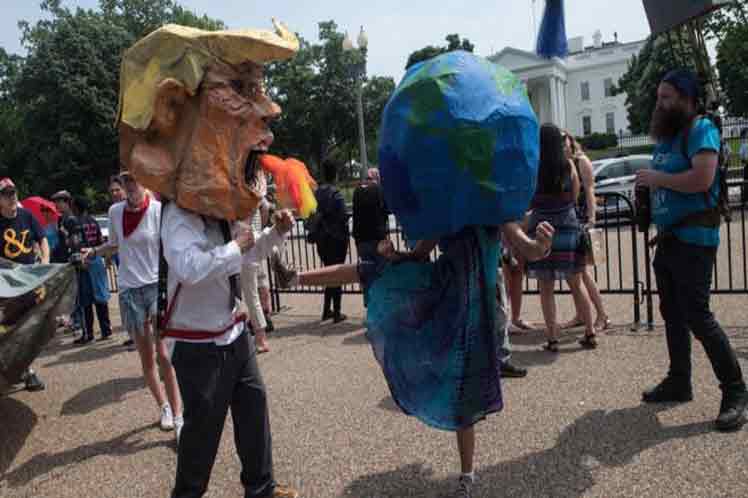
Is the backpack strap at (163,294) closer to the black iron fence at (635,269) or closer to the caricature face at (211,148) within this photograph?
the caricature face at (211,148)

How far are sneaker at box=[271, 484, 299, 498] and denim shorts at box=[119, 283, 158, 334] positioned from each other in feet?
5.63

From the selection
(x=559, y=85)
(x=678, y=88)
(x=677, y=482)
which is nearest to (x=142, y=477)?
(x=677, y=482)

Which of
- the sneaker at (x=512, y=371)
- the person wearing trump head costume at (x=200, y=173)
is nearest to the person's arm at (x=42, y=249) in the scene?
the person wearing trump head costume at (x=200, y=173)

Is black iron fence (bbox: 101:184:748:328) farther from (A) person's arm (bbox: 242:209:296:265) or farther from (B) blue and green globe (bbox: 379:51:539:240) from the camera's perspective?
(B) blue and green globe (bbox: 379:51:539:240)

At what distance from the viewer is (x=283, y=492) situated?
304 centimetres

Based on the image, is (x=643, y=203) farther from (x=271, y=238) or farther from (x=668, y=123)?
(x=271, y=238)

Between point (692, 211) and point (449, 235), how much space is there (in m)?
1.65

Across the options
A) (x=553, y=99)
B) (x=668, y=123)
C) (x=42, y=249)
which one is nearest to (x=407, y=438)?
(x=668, y=123)

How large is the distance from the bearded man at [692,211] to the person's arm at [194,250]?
2421 millimetres

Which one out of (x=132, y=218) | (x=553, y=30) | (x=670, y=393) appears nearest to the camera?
(x=670, y=393)

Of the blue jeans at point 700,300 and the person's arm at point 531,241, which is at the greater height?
the person's arm at point 531,241

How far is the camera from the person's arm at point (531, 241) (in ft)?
8.96

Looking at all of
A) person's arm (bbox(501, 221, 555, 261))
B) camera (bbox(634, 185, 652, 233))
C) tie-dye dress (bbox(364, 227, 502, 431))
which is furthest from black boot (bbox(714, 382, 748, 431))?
person's arm (bbox(501, 221, 555, 261))

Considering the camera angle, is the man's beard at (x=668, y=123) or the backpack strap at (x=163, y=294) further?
the man's beard at (x=668, y=123)
